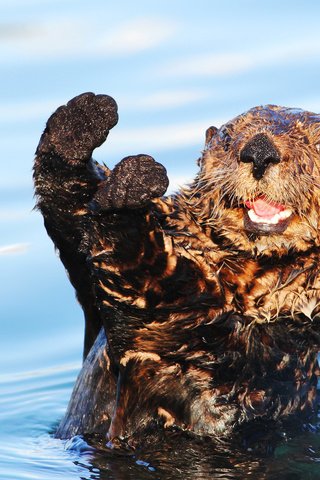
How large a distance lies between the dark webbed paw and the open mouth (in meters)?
0.48

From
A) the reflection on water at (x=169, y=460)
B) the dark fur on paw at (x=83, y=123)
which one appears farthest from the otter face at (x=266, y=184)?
the reflection on water at (x=169, y=460)

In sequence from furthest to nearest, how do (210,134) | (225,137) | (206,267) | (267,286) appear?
(210,134), (225,137), (267,286), (206,267)

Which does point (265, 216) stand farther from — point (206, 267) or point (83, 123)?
point (83, 123)

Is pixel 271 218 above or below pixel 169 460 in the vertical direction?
above

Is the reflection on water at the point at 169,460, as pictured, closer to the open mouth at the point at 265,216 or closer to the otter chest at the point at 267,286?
the otter chest at the point at 267,286

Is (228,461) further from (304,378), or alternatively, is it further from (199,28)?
(199,28)

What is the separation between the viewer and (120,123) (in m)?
9.88

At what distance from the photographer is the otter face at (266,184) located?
5.31m

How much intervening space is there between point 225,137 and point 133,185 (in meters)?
0.86

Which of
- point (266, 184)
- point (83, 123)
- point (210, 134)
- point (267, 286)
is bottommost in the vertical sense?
point (267, 286)

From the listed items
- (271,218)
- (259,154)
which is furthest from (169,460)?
(259,154)

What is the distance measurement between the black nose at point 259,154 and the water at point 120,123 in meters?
1.24

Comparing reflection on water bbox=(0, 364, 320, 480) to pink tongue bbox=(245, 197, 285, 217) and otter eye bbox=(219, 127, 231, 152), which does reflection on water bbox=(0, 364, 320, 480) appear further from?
otter eye bbox=(219, 127, 231, 152)

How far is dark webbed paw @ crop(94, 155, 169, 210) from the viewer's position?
5.07m
